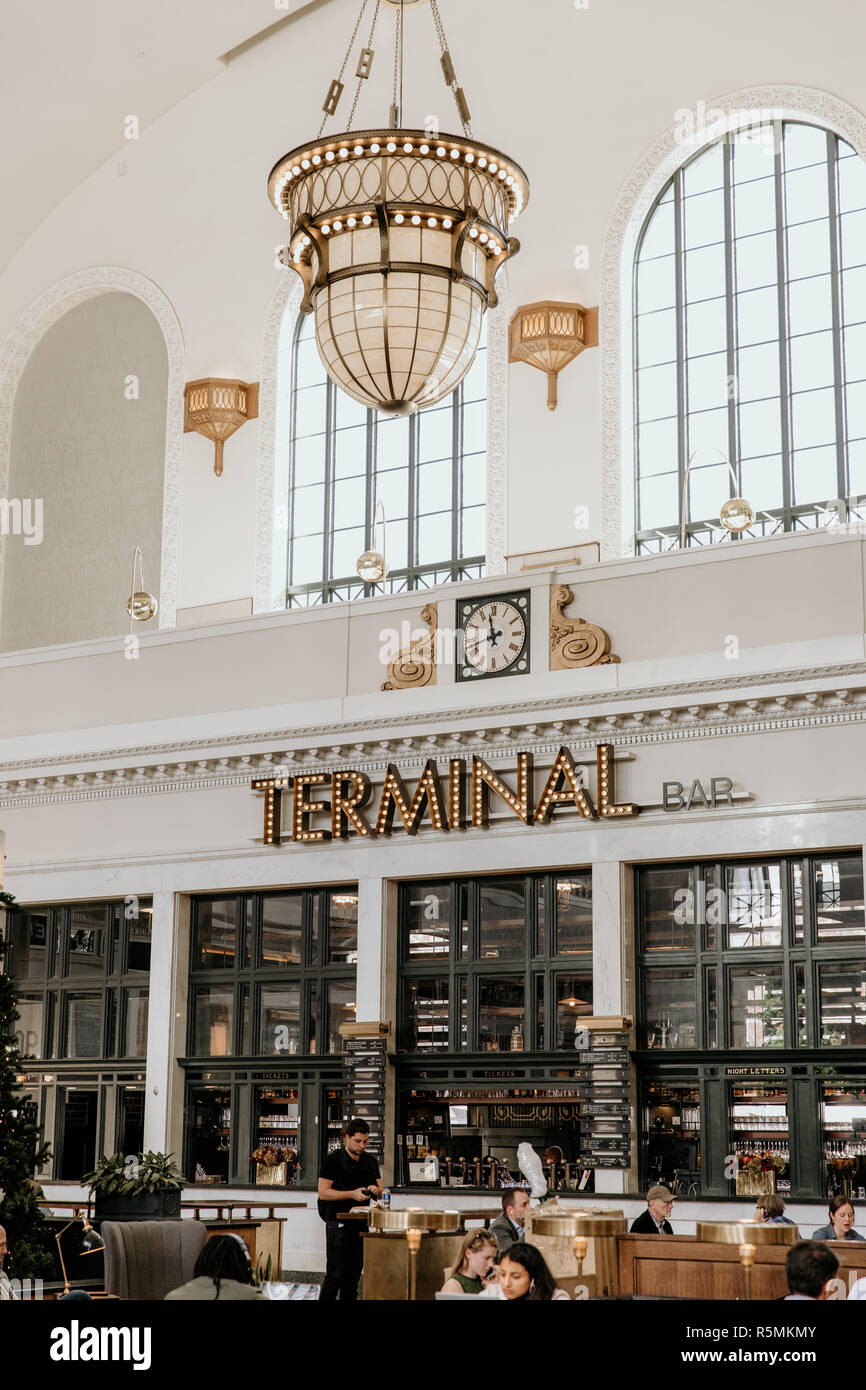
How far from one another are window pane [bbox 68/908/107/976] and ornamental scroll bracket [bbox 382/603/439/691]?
4.04 m

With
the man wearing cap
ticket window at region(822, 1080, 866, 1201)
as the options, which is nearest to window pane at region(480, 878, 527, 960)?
ticket window at region(822, 1080, 866, 1201)

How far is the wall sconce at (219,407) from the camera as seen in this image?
17.1 meters

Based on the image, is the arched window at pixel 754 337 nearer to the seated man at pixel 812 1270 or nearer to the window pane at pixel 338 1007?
the window pane at pixel 338 1007

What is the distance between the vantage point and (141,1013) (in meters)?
15.3

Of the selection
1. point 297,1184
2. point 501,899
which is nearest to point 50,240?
point 501,899

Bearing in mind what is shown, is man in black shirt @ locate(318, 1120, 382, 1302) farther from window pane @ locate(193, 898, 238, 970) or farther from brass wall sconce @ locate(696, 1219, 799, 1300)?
window pane @ locate(193, 898, 238, 970)

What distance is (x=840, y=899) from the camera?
12.4 meters

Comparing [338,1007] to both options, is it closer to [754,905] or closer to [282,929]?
[282,929]

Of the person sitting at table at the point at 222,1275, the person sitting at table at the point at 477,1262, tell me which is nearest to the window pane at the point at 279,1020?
the person sitting at table at the point at 477,1262

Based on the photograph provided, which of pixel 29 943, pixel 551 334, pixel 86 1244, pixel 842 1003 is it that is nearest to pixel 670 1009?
pixel 842 1003

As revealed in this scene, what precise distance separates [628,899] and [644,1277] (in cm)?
482

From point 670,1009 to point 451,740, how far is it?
119 inches

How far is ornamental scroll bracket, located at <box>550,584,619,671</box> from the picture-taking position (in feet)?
44.2
